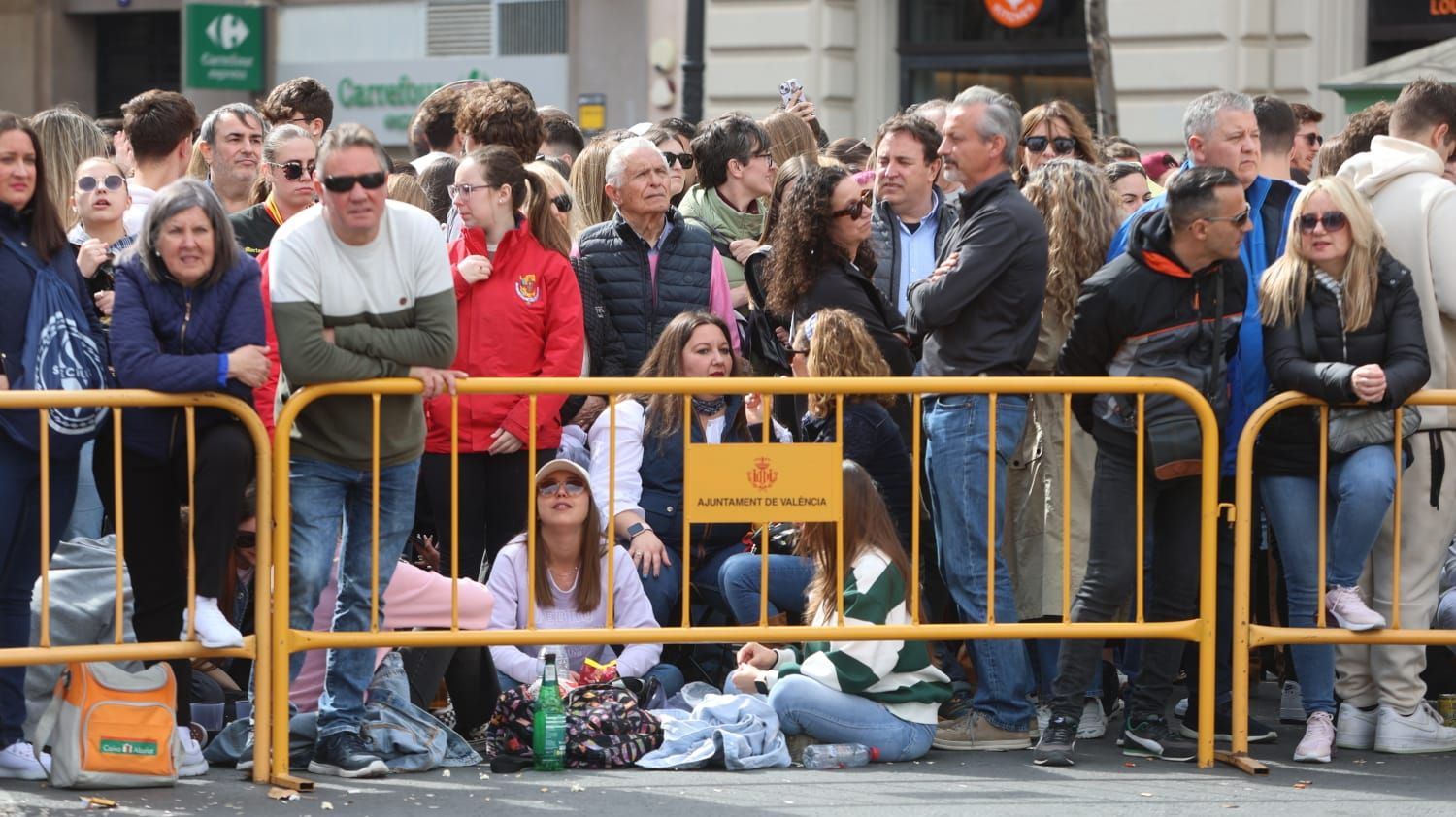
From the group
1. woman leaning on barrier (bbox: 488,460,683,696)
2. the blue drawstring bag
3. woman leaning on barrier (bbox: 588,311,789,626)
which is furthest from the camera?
woman leaning on barrier (bbox: 588,311,789,626)

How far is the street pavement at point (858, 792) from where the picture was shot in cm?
653

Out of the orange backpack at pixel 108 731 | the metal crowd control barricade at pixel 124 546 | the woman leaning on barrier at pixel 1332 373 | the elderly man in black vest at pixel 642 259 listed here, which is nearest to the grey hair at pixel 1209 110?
the woman leaning on barrier at pixel 1332 373

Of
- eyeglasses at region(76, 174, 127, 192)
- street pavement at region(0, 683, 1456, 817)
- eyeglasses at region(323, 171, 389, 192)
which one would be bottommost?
street pavement at region(0, 683, 1456, 817)

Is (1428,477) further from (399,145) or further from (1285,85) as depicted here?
(399,145)

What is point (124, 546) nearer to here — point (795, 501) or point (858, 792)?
point (795, 501)

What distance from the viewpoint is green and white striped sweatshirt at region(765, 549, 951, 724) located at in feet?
23.6

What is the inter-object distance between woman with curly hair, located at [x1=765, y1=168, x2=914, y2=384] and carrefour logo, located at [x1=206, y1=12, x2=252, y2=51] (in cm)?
1638

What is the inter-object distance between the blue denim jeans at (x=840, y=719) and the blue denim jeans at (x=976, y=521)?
0.37m

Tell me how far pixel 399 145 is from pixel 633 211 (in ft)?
48.5

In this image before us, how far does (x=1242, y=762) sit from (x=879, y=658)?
1.26 metres

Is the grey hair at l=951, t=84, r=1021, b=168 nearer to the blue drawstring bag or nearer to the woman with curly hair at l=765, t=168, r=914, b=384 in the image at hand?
the woman with curly hair at l=765, t=168, r=914, b=384

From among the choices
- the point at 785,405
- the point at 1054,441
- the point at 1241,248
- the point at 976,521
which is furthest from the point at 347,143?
the point at 1241,248

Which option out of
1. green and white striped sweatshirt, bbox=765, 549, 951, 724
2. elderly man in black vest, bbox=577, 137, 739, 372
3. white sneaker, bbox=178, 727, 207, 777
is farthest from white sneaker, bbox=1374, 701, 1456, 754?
white sneaker, bbox=178, 727, 207, 777

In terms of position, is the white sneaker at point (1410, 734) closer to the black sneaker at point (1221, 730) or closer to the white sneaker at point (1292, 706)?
the black sneaker at point (1221, 730)
